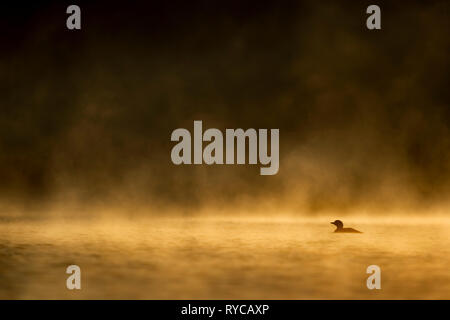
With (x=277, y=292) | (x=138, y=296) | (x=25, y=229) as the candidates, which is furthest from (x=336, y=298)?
(x=25, y=229)

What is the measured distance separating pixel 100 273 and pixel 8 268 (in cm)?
182

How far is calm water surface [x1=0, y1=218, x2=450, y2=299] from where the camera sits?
34.1 feet

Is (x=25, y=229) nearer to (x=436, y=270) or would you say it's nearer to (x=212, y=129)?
(x=212, y=129)

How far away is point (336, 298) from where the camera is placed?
10008mm

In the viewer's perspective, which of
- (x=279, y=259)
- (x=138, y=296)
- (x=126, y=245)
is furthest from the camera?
(x=126, y=245)

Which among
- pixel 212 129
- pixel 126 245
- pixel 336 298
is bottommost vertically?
pixel 336 298

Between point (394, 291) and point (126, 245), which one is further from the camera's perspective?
point (126, 245)

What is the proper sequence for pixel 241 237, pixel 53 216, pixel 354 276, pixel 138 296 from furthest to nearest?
pixel 53 216, pixel 241 237, pixel 354 276, pixel 138 296

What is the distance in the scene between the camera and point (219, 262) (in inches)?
502

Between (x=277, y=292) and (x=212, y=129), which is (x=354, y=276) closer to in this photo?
(x=277, y=292)

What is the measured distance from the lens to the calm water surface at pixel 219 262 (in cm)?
1038

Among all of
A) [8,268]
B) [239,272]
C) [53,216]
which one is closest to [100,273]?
[8,268]

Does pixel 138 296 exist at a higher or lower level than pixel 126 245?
lower

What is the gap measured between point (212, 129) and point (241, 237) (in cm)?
309
